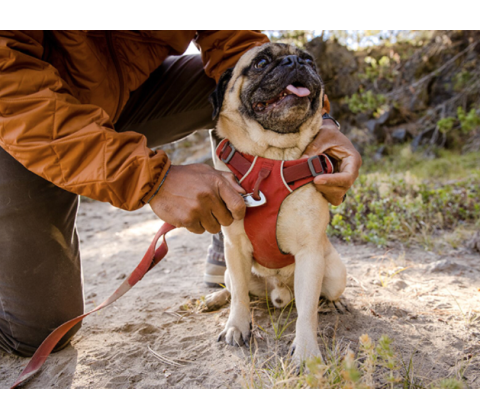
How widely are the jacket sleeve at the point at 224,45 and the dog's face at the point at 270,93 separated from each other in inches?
10.3

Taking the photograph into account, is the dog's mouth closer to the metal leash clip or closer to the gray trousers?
the metal leash clip

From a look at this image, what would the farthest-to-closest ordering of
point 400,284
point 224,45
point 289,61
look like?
1. point 400,284
2. point 224,45
3. point 289,61

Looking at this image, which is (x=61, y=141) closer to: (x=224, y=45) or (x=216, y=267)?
(x=224, y=45)

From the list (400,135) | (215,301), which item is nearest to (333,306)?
(215,301)

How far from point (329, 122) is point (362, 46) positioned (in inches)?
257

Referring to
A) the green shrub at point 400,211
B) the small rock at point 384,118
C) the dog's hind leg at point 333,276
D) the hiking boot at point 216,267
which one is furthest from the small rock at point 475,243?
the small rock at point 384,118

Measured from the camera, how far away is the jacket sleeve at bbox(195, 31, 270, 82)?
259 cm

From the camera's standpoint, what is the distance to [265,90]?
7.11ft

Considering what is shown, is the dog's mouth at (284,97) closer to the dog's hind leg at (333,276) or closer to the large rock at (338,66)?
the dog's hind leg at (333,276)

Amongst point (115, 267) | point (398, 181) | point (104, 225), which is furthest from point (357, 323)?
point (104, 225)

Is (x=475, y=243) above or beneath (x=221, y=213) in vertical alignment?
beneath

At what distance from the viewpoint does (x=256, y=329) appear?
2.30m

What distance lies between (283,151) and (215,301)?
1.12 m

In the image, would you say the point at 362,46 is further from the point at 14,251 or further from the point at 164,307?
the point at 14,251
